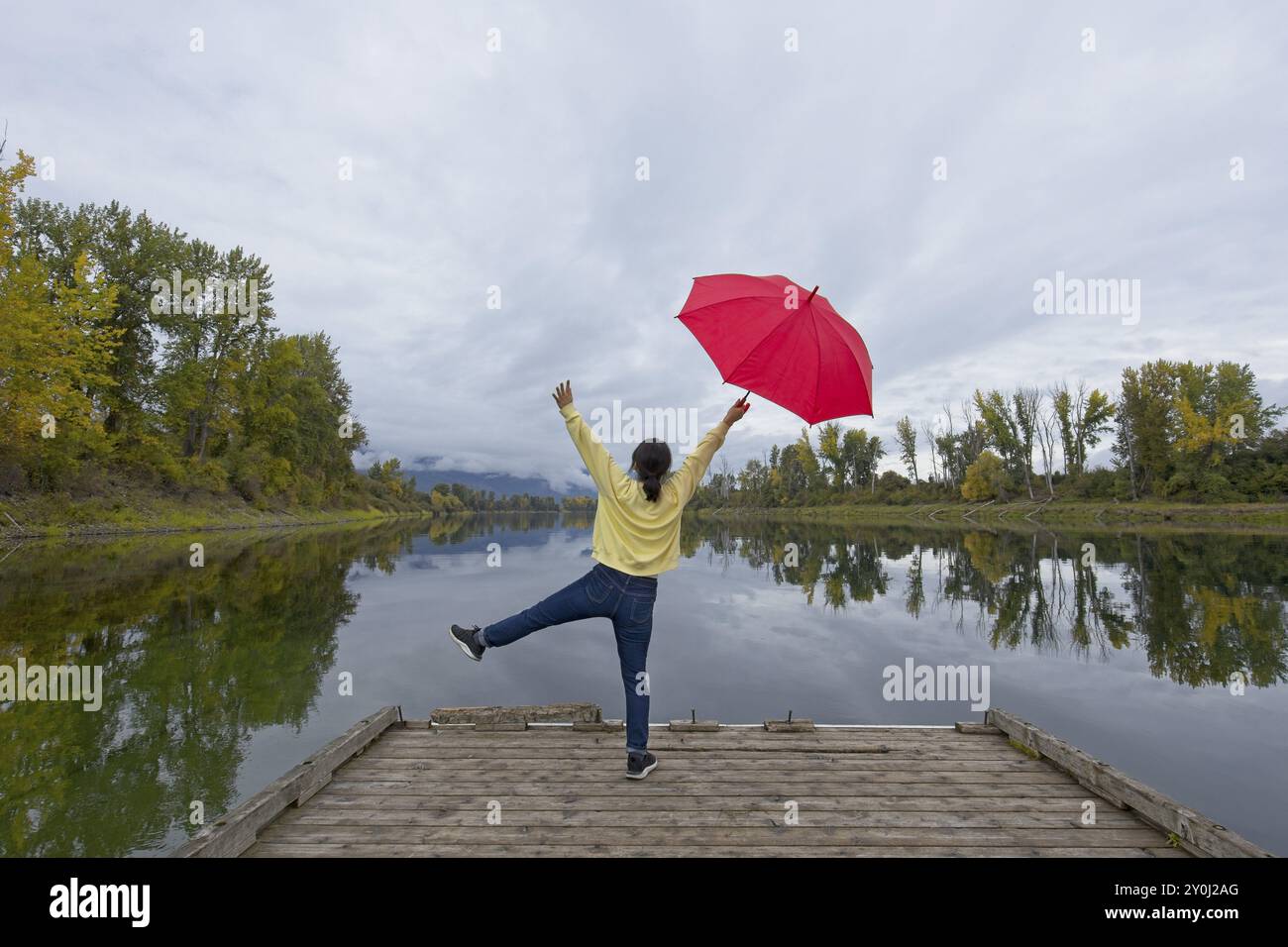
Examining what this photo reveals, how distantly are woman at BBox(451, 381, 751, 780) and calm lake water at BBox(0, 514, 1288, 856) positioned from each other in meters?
3.32

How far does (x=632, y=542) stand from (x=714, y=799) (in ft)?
6.01

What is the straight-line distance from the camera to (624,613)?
3943mm

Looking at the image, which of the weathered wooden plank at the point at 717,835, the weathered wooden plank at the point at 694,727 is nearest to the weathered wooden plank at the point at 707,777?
the weathered wooden plank at the point at 717,835

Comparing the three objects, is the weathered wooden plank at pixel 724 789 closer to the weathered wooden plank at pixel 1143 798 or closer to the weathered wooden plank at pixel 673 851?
the weathered wooden plank at pixel 1143 798

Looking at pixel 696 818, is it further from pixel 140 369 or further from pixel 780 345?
pixel 140 369

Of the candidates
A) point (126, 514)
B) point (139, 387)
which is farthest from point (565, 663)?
point (139, 387)

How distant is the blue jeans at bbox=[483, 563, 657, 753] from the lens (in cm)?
392

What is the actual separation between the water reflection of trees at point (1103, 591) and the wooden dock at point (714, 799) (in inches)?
264

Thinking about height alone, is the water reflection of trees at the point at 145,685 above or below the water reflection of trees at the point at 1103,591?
above

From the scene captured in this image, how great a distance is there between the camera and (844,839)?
3307 millimetres

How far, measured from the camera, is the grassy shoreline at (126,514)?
24828 mm
